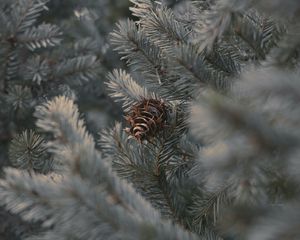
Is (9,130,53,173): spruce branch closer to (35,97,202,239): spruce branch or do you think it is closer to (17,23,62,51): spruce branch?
(35,97,202,239): spruce branch


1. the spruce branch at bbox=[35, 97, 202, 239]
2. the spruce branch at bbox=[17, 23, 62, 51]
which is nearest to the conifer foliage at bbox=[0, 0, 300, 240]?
the spruce branch at bbox=[35, 97, 202, 239]

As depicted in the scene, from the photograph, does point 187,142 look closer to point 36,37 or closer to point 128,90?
point 128,90

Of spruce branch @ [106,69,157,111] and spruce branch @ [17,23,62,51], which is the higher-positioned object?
spruce branch @ [106,69,157,111]

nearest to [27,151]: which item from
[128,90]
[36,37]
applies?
[128,90]

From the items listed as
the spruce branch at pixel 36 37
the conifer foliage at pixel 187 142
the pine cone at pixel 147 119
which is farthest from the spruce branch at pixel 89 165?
the spruce branch at pixel 36 37

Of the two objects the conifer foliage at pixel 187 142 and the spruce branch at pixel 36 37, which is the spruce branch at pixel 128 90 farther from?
the spruce branch at pixel 36 37

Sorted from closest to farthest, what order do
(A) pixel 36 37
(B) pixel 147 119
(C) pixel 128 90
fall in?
(B) pixel 147 119, (C) pixel 128 90, (A) pixel 36 37

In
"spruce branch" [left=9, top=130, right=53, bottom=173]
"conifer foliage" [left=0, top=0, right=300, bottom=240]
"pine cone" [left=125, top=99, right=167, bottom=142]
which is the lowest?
"spruce branch" [left=9, top=130, right=53, bottom=173]

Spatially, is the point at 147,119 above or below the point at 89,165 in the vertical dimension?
below
